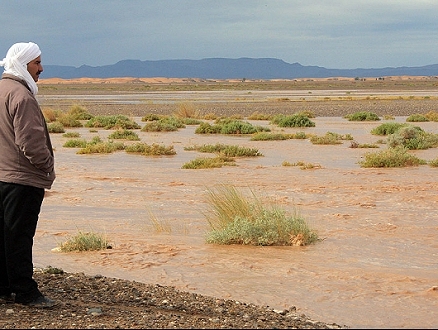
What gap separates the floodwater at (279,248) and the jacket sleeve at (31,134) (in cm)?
242

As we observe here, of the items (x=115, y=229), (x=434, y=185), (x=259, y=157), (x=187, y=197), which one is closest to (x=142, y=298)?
(x=115, y=229)

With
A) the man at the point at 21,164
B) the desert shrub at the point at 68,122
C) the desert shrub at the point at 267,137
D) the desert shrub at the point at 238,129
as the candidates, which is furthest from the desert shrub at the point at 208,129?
the man at the point at 21,164

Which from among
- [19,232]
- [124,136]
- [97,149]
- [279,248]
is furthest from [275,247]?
[124,136]

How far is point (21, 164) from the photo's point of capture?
20.2 ft

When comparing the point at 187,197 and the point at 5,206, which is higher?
the point at 5,206

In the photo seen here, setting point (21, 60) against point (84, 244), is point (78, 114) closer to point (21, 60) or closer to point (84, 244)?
point (84, 244)

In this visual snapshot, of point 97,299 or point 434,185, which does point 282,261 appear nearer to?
point 97,299

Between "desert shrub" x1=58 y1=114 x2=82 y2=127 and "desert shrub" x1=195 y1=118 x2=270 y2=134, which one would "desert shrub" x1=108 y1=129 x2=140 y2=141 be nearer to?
"desert shrub" x1=195 y1=118 x2=270 y2=134

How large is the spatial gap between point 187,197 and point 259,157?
755cm

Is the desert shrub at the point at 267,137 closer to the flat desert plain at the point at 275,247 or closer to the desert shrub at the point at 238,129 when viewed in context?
the desert shrub at the point at 238,129

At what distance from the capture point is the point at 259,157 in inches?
851

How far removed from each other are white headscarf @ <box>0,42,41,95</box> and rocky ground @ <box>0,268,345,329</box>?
1857mm

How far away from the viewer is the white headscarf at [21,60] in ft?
20.6

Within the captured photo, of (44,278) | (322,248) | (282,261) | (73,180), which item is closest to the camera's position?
(44,278)
